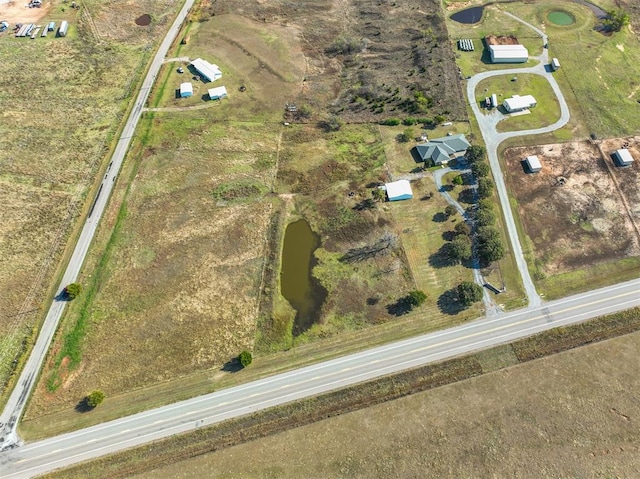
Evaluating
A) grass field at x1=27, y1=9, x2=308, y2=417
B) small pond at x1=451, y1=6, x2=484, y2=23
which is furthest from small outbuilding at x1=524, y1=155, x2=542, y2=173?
small pond at x1=451, y1=6, x2=484, y2=23

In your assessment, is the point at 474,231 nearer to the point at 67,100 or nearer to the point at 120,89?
the point at 120,89

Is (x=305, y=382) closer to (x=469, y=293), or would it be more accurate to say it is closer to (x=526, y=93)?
(x=469, y=293)

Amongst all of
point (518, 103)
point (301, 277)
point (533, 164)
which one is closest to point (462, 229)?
point (533, 164)

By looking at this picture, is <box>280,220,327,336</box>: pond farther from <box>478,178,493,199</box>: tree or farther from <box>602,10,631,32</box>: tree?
<box>602,10,631,32</box>: tree

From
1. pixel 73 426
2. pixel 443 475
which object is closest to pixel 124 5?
pixel 73 426

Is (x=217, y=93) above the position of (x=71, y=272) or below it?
above

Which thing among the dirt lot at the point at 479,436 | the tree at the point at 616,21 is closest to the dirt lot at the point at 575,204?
the dirt lot at the point at 479,436
